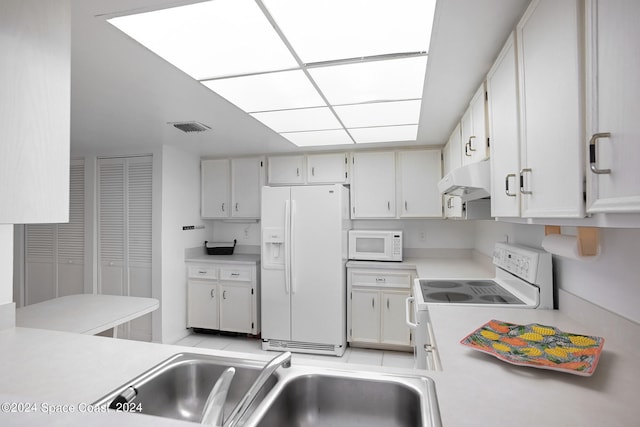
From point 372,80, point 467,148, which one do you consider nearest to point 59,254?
point 372,80

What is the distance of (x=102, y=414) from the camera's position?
25.4 inches

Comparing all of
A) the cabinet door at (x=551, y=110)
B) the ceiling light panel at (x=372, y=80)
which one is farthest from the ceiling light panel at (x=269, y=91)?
the cabinet door at (x=551, y=110)

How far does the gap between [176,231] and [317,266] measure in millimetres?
1716

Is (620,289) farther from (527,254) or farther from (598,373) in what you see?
(527,254)

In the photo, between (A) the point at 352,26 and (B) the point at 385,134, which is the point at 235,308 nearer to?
(B) the point at 385,134

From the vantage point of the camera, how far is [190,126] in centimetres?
276

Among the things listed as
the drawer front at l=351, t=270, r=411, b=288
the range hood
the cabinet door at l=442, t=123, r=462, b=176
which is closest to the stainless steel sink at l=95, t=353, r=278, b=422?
the range hood

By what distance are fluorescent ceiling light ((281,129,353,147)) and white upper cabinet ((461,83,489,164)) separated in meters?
1.06

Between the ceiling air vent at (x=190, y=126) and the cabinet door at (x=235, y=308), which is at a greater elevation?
the ceiling air vent at (x=190, y=126)

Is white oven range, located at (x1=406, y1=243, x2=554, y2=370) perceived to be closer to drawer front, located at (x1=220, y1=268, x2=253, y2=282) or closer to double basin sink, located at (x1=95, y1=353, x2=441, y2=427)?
double basin sink, located at (x1=95, y1=353, x2=441, y2=427)

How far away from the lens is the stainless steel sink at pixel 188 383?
0.98m

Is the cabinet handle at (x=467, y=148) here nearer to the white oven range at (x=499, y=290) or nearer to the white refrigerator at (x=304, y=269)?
the white oven range at (x=499, y=290)

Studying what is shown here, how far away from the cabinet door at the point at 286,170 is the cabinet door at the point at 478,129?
2121 mm

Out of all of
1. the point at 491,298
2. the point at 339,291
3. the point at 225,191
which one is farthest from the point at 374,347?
the point at 225,191
